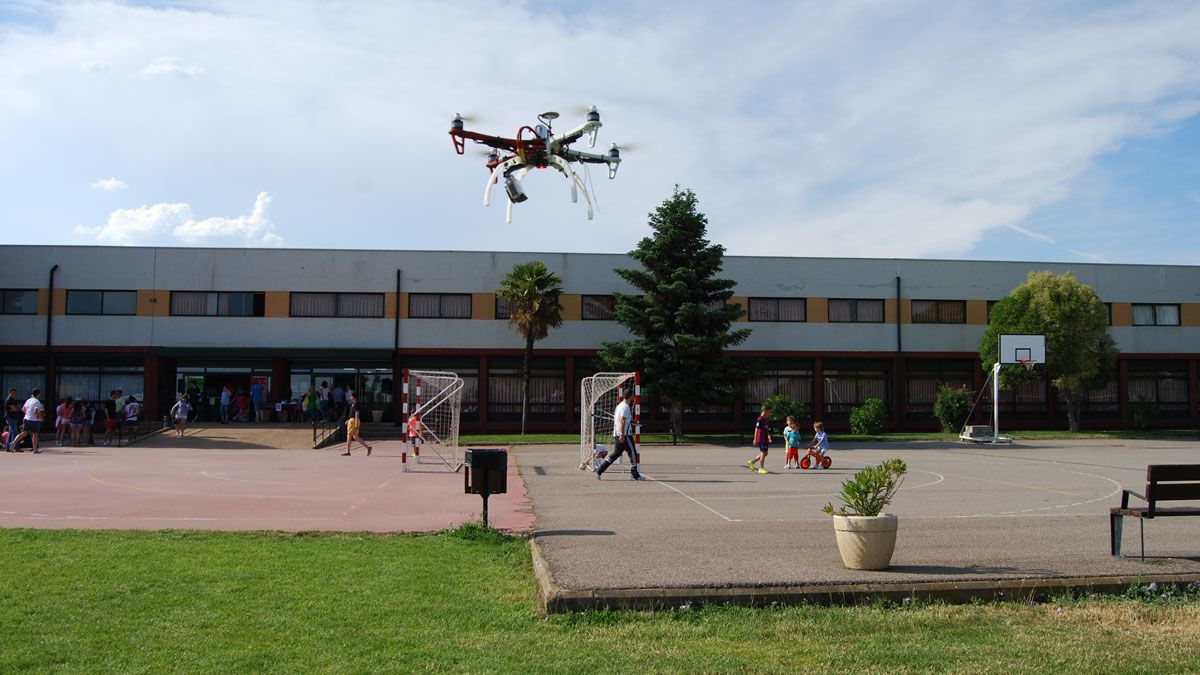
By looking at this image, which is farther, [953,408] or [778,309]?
[778,309]

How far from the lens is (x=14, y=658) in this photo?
5594 mm

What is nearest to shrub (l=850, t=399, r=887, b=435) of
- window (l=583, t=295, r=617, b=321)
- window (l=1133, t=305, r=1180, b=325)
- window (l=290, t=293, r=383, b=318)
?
window (l=583, t=295, r=617, b=321)

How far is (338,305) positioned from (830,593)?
36.2 metres

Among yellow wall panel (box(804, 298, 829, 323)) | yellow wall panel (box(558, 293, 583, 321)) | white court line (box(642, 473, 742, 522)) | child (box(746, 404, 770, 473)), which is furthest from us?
yellow wall panel (box(804, 298, 829, 323))

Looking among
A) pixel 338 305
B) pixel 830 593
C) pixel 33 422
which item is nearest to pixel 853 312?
pixel 338 305

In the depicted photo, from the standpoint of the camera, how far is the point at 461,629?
6457 millimetres

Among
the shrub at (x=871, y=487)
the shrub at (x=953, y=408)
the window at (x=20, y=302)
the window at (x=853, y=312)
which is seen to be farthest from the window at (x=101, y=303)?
the shrub at (x=871, y=487)

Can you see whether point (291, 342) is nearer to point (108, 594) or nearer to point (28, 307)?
point (28, 307)

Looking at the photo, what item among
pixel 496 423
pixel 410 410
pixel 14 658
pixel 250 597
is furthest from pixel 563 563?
pixel 496 423

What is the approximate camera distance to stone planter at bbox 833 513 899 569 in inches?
314

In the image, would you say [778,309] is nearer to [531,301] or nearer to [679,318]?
[679,318]

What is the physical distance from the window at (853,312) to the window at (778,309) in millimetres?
1412

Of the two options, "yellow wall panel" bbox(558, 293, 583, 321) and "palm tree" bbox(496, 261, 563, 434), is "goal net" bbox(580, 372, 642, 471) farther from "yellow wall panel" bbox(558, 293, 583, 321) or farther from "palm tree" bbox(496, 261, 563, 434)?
"yellow wall panel" bbox(558, 293, 583, 321)

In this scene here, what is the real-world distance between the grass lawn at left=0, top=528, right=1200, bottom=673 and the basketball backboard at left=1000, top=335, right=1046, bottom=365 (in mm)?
32604
